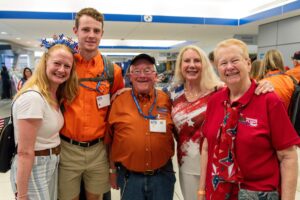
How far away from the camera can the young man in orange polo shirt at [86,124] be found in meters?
1.98

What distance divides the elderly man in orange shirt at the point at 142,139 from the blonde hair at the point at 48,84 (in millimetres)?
331

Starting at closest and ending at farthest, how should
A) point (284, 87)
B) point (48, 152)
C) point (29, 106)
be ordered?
1. point (29, 106)
2. point (48, 152)
3. point (284, 87)

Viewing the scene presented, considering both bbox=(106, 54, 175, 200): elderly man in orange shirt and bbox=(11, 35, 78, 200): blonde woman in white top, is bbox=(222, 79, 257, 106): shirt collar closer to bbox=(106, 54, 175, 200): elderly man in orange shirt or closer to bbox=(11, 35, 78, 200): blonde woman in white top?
bbox=(106, 54, 175, 200): elderly man in orange shirt

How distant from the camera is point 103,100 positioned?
207 cm

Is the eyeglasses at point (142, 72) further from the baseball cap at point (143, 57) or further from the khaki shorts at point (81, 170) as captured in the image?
the khaki shorts at point (81, 170)

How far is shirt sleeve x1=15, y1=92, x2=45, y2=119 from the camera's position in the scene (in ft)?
5.26

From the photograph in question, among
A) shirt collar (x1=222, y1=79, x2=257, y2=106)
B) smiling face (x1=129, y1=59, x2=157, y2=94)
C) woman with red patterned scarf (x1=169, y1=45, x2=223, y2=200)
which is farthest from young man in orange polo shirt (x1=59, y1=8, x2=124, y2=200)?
shirt collar (x1=222, y1=79, x2=257, y2=106)

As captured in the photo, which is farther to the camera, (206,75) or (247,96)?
(206,75)

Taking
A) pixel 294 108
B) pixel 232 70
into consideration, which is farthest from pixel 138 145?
pixel 294 108

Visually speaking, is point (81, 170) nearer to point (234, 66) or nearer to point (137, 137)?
point (137, 137)

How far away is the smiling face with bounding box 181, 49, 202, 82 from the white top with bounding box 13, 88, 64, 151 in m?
0.97

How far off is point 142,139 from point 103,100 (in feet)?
1.48

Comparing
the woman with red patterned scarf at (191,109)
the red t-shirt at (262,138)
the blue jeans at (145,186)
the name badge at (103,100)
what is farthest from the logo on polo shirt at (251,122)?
the name badge at (103,100)

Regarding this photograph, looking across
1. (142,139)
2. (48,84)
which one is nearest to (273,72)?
(142,139)
